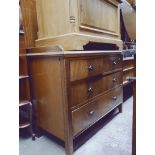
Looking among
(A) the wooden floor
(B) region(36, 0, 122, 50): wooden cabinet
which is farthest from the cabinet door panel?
(A) the wooden floor

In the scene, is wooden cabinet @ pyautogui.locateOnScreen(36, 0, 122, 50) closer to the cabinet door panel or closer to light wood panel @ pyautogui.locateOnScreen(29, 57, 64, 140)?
the cabinet door panel

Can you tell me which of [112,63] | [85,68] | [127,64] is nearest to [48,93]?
[85,68]

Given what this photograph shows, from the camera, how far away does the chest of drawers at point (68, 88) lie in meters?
1.21

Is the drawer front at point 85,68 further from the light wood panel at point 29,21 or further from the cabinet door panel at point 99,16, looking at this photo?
the light wood panel at point 29,21

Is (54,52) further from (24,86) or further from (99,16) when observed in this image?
(99,16)

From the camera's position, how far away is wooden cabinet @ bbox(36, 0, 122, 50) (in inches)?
53.1

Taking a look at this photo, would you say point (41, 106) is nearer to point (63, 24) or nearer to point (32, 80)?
point (32, 80)

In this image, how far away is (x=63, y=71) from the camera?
45.8 inches

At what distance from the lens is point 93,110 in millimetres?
1489

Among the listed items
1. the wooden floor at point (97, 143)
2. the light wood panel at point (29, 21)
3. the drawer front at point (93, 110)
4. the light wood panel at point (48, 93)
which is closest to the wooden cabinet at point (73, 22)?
the light wood panel at point (29, 21)

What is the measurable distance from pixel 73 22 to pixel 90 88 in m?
0.55

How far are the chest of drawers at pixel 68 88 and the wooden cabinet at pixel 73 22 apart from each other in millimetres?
153
